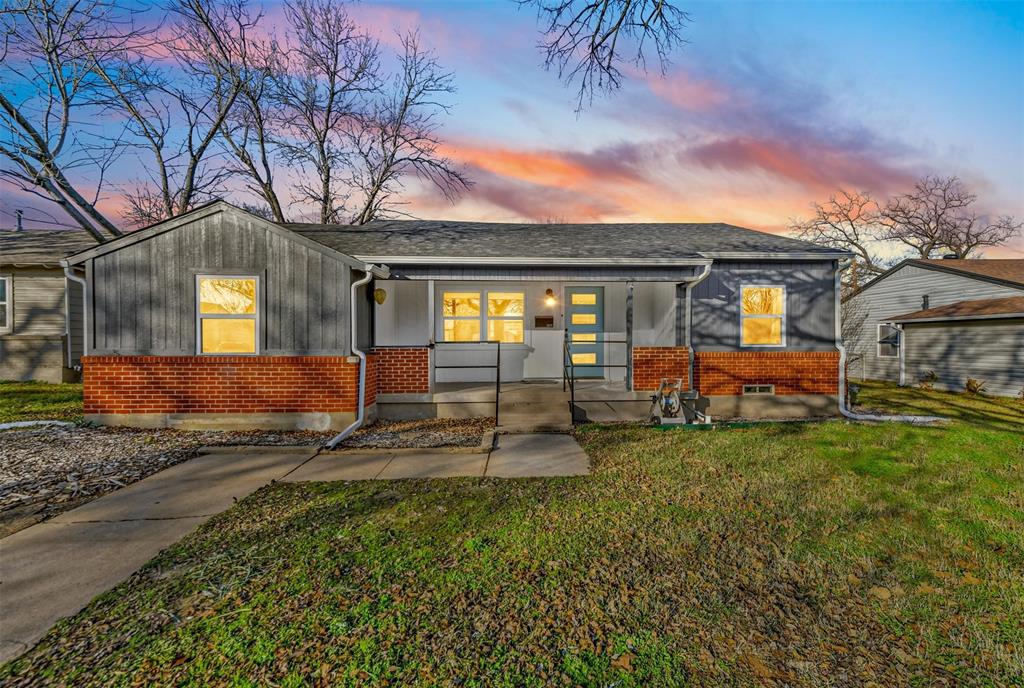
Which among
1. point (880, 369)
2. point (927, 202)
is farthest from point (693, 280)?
point (927, 202)

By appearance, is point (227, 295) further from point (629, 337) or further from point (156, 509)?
point (629, 337)

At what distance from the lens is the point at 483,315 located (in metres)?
9.73

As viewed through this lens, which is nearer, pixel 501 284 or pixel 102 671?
pixel 102 671

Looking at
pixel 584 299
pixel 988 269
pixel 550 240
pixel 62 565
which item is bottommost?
pixel 62 565

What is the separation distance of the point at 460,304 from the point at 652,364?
14.5ft

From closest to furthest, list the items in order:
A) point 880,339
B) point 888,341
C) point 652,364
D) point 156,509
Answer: point 156,509 → point 652,364 → point 888,341 → point 880,339

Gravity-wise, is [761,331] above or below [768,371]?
above

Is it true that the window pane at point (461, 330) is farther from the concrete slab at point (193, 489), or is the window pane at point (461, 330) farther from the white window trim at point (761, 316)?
the white window trim at point (761, 316)

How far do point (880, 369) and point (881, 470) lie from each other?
18009mm

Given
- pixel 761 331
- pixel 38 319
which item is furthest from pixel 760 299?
pixel 38 319

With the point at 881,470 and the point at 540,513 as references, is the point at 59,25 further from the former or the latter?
the point at 881,470

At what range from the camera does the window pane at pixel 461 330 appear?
31.6 feet

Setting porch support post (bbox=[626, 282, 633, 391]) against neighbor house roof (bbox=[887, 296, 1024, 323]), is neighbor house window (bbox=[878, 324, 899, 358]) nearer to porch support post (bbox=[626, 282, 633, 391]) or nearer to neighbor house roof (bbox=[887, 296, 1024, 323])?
neighbor house roof (bbox=[887, 296, 1024, 323])

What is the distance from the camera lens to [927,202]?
27844mm
